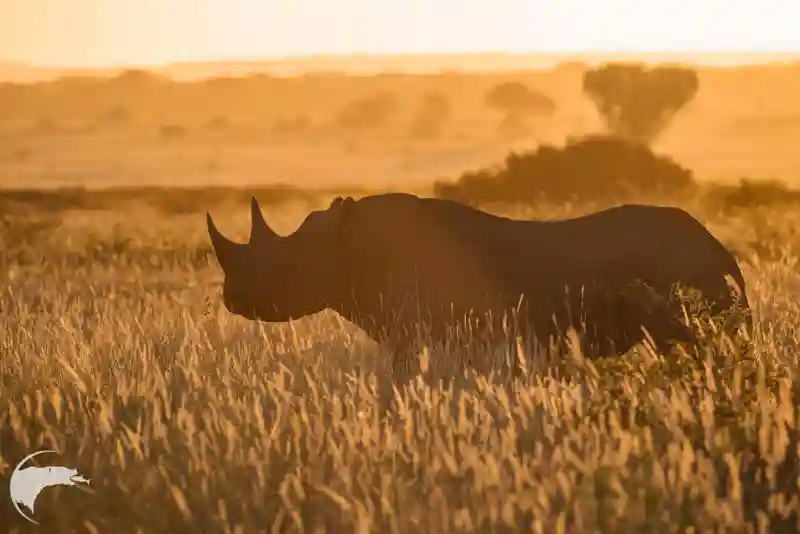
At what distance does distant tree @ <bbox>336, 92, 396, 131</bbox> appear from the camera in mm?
3000

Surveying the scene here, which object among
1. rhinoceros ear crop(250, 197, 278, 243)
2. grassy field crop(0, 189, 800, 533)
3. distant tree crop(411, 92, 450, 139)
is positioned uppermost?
distant tree crop(411, 92, 450, 139)

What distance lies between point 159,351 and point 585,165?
1.62 m

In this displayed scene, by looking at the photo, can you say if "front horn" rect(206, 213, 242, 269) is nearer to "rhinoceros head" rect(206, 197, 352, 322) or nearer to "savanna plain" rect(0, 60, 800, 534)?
"rhinoceros head" rect(206, 197, 352, 322)

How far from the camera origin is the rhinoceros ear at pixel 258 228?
283 centimetres

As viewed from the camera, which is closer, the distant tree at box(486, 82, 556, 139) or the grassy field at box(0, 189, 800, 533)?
the grassy field at box(0, 189, 800, 533)

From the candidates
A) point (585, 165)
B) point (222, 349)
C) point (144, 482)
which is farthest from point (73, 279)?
point (585, 165)

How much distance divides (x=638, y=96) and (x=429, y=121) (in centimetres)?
74

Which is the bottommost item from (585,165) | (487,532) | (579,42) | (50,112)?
(487,532)

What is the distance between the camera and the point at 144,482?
1936mm

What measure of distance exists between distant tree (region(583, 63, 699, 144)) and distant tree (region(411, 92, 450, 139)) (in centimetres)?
52

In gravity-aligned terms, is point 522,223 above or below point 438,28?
below

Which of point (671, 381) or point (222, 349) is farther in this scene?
point (222, 349)

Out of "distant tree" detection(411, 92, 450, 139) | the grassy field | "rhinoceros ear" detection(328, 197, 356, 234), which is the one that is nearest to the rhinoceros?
"rhinoceros ear" detection(328, 197, 356, 234)

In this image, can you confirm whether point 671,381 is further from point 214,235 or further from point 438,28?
point 214,235
